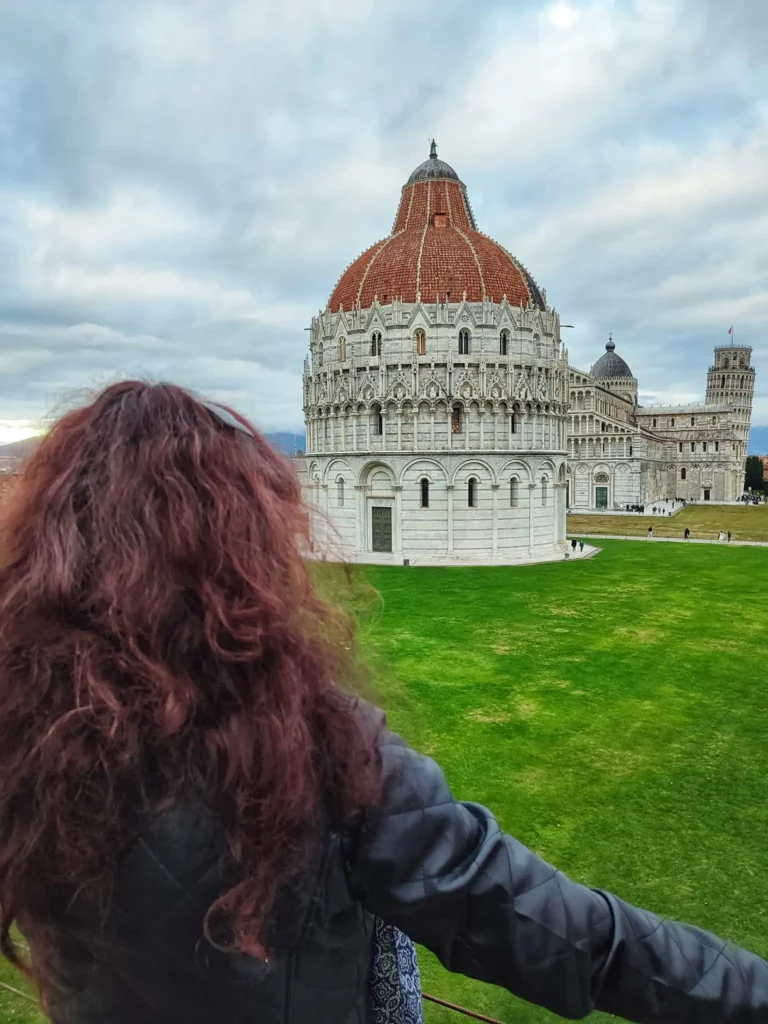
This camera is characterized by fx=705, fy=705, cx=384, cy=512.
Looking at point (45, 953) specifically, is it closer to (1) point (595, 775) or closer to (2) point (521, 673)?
(1) point (595, 775)

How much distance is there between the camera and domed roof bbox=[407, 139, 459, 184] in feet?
125

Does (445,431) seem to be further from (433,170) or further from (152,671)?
(152,671)

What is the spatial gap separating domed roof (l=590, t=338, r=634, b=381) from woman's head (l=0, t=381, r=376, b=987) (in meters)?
92.4

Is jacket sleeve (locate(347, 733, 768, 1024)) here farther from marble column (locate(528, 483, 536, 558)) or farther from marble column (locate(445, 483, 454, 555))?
marble column (locate(528, 483, 536, 558))

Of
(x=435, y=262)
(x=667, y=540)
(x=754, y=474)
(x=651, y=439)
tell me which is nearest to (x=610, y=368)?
(x=651, y=439)

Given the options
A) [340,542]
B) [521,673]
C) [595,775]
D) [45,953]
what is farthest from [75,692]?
[521,673]

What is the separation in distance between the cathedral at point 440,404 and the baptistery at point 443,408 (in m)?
0.06

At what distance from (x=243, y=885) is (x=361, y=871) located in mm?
272

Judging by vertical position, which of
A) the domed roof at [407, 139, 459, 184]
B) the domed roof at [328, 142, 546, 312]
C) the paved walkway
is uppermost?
the domed roof at [407, 139, 459, 184]

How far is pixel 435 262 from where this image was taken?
34.0 metres

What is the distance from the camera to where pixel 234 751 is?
1.48 m

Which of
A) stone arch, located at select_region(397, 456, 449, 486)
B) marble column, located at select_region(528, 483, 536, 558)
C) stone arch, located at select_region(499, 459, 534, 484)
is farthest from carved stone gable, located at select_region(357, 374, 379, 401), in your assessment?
marble column, located at select_region(528, 483, 536, 558)

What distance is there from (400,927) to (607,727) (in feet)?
40.5

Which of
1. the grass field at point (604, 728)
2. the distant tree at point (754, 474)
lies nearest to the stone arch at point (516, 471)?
the grass field at point (604, 728)
